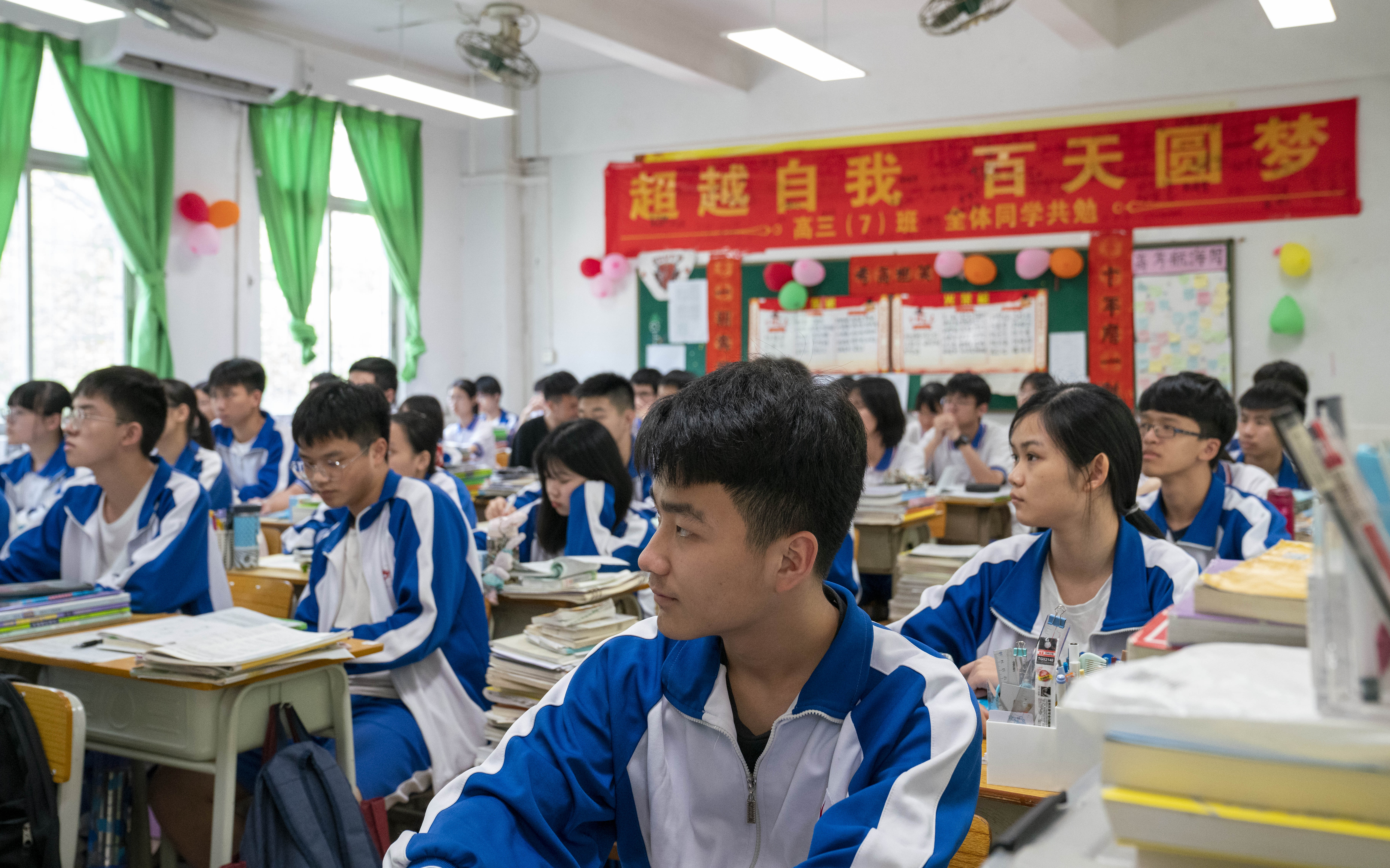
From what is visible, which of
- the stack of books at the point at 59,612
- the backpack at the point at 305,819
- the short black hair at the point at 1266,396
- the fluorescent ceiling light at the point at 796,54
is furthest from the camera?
the fluorescent ceiling light at the point at 796,54

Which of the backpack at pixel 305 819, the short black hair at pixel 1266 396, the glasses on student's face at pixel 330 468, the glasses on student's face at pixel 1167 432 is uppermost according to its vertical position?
the short black hair at pixel 1266 396

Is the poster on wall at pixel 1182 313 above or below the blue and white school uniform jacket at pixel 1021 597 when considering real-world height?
above

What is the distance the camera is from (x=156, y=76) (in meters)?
6.64

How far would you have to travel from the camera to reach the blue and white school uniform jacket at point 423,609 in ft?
8.23

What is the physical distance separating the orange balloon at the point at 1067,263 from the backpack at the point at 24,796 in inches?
249

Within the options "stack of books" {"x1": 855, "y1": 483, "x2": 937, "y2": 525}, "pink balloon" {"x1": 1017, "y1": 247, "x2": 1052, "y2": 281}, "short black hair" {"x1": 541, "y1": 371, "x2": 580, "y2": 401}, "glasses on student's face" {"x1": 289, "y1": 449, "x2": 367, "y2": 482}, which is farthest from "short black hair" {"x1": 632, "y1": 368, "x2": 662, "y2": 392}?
"glasses on student's face" {"x1": 289, "y1": 449, "x2": 367, "y2": 482}

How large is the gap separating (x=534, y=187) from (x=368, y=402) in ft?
21.7

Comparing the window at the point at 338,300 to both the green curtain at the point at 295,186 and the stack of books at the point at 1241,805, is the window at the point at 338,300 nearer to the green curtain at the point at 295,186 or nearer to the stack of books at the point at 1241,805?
the green curtain at the point at 295,186

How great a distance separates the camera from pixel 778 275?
7891mm

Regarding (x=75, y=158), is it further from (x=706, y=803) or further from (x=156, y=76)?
(x=706, y=803)

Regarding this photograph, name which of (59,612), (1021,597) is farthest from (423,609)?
(1021,597)

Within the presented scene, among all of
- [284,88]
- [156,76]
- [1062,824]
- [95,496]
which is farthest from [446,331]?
[1062,824]

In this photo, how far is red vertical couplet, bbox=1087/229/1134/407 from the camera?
22.5 feet

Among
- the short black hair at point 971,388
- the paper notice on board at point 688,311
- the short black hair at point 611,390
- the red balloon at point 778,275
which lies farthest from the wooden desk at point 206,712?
the paper notice on board at point 688,311
